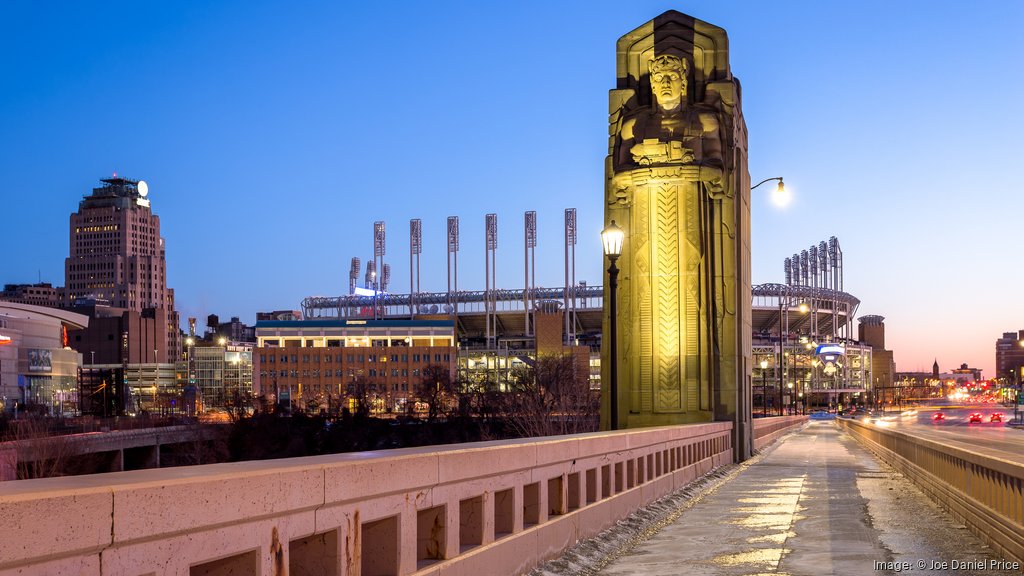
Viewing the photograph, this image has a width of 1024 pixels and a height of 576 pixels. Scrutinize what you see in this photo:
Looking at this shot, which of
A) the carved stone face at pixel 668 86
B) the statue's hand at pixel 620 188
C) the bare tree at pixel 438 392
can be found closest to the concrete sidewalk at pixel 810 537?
the statue's hand at pixel 620 188

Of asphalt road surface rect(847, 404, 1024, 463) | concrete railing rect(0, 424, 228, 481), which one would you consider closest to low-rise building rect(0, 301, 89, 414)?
concrete railing rect(0, 424, 228, 481)

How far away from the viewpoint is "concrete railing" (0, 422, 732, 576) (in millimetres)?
5941

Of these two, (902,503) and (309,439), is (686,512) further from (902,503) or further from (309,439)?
(309,439)

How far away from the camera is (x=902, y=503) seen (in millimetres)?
22109

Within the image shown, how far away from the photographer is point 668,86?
36.9 m

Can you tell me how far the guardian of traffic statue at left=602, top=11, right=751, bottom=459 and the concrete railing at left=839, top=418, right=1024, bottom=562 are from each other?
1128 centimetres

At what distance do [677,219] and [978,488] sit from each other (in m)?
21.5

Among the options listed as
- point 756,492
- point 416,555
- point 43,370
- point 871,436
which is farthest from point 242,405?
point 416,555

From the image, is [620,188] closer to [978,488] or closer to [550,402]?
[978,488]

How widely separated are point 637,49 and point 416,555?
1213 inches

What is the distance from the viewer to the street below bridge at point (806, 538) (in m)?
13.9

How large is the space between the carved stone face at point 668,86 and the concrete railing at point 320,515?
2281 centimetres

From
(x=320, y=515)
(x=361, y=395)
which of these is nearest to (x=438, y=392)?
(x=361, y=395)

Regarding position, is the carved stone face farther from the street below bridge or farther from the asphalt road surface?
the street below bridge
